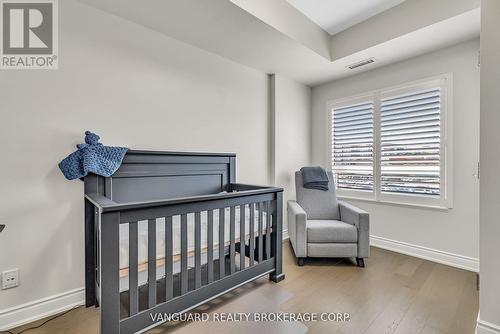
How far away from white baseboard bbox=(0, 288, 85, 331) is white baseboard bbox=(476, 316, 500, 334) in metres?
2.63

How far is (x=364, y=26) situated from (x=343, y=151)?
1570mm

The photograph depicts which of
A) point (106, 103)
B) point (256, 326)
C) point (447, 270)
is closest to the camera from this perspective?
point (256, 326)

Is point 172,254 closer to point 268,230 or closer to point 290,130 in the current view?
point 268,230

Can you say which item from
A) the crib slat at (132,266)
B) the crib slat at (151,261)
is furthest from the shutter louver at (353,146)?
the crib slat at (132,266)

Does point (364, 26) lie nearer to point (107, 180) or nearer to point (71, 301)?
point (107, 180)

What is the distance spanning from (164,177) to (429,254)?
2923mm

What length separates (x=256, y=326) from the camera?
1.53 metres

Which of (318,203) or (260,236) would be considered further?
(318,203)

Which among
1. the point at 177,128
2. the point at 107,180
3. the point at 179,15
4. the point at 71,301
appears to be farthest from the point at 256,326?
the point at 179,15

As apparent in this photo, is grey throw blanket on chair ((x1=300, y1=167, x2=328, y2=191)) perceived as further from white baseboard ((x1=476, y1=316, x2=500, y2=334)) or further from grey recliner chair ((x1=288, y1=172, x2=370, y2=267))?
white baseboard ((x1=476, y1=316, x2=500, y2=334))

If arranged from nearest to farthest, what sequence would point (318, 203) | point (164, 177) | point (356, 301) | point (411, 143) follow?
point (356, 301) < point (164, 177) < point (411, 143) < point (318, 203)

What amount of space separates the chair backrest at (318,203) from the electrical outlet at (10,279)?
2632 mm
